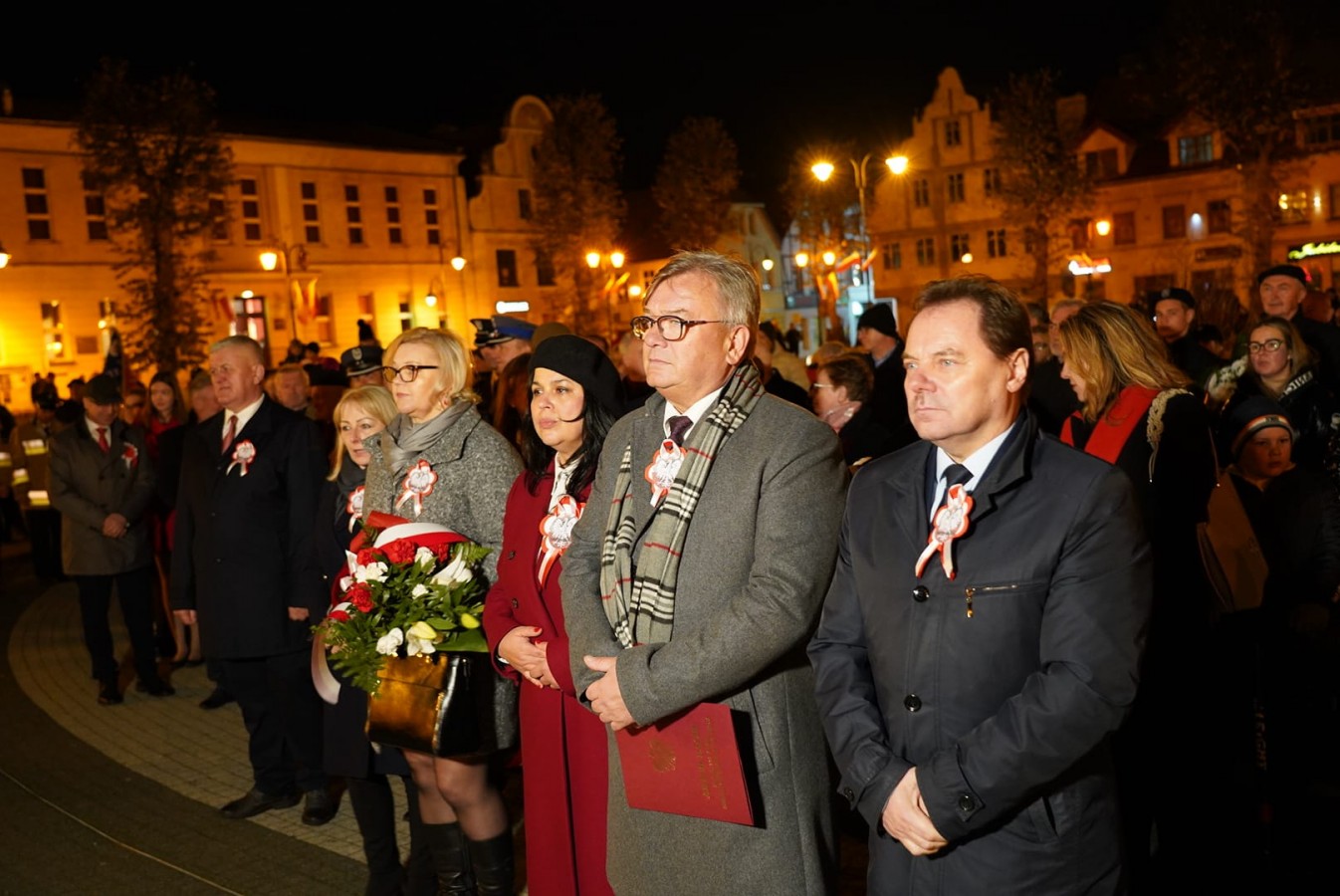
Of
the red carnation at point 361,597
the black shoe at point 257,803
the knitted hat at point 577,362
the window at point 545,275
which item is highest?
the window at point 545,275

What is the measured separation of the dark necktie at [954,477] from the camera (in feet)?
9.34

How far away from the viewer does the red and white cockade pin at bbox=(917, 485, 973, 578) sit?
2711 millimetres

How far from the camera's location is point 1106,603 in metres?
2.60

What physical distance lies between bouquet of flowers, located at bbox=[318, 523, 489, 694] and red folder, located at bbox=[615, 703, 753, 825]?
1.13 meters

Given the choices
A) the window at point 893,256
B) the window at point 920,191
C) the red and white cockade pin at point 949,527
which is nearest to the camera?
the red and white cockade pin at point 949,527

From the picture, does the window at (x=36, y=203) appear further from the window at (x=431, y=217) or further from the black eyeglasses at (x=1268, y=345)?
the black eyeglasses at (x=1268, y=345)

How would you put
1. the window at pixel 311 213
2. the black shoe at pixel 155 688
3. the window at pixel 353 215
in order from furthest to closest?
1. the window at pixel 353 215
2. the window at pixel 311 213
3. the black shoe at pixel 155 688

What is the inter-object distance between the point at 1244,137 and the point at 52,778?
37359mm

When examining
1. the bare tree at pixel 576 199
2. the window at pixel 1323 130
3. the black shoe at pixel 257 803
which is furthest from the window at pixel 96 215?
the window at pixel 1323 130

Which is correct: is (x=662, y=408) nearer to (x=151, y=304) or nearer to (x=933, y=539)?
(x=933, y=539)

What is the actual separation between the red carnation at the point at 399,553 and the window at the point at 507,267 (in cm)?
4950

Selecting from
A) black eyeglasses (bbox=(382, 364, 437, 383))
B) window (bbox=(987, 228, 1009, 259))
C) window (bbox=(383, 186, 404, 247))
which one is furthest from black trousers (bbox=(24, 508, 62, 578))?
window (bbox=(987, 228, 1009, 259))

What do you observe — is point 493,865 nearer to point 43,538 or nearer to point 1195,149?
point 43,538

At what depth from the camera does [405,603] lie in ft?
13.9
